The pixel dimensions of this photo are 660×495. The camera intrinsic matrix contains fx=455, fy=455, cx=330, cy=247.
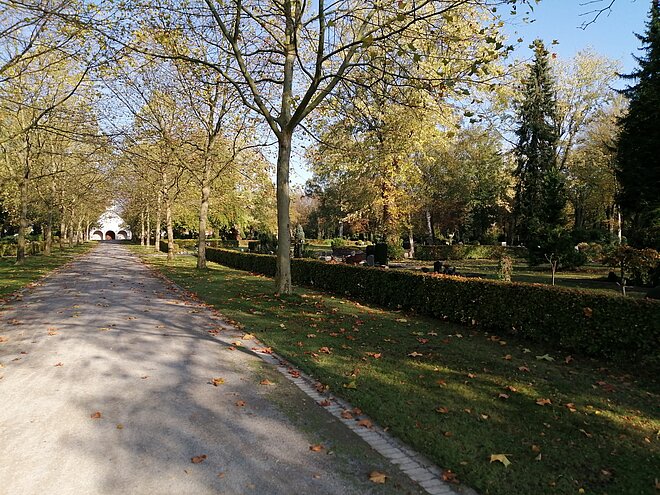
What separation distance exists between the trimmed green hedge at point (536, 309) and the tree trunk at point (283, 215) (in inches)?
87.8

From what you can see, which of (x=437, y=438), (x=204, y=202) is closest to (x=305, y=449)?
(x=437, y=438)

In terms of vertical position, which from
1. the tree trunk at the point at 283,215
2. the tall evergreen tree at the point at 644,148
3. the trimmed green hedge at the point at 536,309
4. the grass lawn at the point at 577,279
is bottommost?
the grass lawn at the point at 577,279

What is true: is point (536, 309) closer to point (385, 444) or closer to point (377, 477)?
point (385, 444)

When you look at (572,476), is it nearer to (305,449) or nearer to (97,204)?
(305,449)

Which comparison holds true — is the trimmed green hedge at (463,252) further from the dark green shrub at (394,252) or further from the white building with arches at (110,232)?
the white building with arches at (110,232)

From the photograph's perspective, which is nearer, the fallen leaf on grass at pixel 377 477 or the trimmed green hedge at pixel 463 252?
the fallen leaf on grass at pixel 377 477

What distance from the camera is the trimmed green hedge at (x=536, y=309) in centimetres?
632

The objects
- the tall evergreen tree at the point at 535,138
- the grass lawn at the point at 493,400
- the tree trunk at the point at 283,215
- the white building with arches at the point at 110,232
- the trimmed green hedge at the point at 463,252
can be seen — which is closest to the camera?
Result: the grass lawn at the point at 493,400

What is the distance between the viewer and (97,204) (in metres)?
51.7

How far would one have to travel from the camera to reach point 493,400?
512 cm

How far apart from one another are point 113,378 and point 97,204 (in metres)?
52.1

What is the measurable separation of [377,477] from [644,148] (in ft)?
93.6

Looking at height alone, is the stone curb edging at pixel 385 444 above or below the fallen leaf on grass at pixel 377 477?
below

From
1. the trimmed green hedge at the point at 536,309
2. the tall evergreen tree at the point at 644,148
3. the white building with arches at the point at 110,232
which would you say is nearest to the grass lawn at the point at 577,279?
the tall evergreen tree at the point at 644,148
